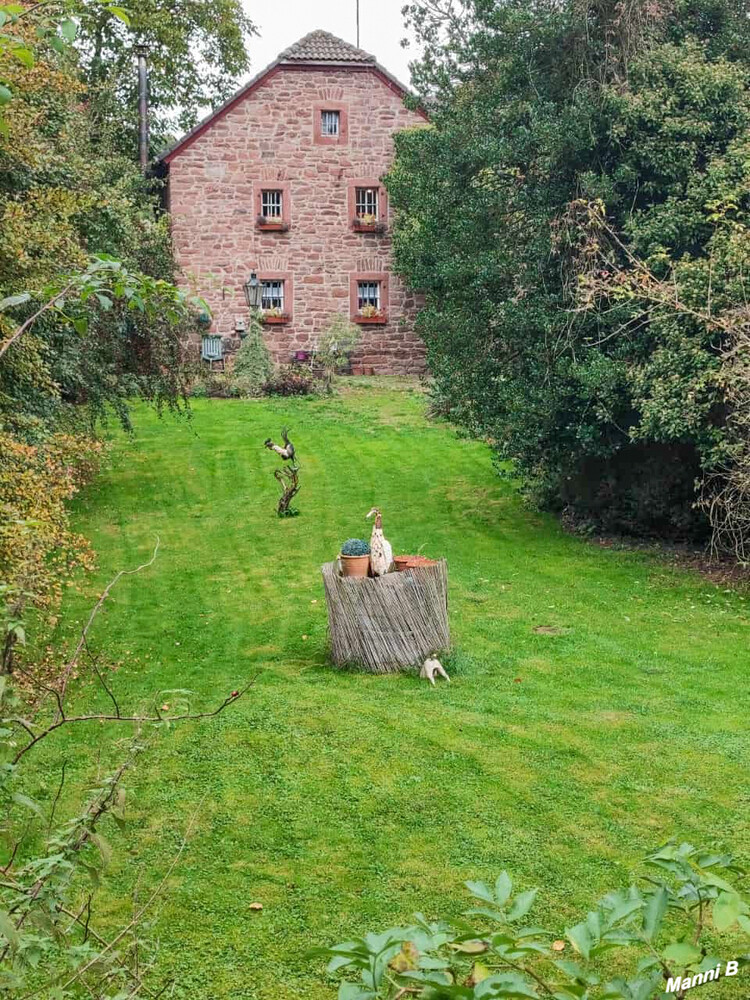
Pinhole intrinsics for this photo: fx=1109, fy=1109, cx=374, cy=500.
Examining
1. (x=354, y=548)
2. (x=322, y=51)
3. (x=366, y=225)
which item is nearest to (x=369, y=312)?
(x=366, y=225)

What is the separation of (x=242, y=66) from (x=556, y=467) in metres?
25.1

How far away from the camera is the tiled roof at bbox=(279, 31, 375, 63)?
96.3 ft

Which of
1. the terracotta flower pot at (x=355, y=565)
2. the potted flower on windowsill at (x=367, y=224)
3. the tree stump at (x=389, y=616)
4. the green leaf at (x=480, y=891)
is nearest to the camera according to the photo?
the green leaf at (x=480, y=891)

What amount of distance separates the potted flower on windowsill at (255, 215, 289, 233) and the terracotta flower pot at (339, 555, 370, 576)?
20054mm

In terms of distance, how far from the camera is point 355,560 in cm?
1173

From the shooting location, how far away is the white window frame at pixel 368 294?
30875 mm

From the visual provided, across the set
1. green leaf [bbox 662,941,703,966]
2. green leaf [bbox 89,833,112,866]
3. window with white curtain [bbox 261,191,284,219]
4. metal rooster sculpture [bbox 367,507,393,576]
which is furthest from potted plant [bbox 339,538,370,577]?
window with white curtain [bbox 261,191,284,219]

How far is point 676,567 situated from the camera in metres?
15.9

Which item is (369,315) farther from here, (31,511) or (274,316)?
(31,511)

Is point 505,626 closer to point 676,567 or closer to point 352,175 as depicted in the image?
point 676,567

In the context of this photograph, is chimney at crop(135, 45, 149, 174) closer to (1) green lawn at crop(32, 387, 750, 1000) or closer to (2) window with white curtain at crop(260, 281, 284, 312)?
(2) window with white curtain at crop(260, 281, 284, 312)

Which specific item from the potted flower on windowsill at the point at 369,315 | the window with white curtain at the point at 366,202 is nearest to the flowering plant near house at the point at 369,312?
the potted flower on windowsill at the point at 369,315

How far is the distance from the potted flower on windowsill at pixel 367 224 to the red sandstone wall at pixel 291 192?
0.17m

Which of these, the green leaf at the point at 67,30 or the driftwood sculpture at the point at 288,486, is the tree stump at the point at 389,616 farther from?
the green leaf at the point at 67,30
